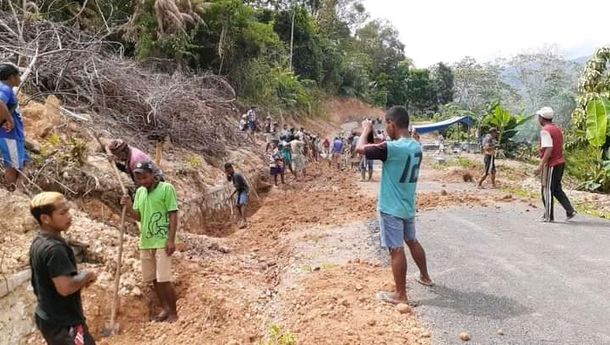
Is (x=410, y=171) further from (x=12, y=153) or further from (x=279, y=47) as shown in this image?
(x=279, y=47)

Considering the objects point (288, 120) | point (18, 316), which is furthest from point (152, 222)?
point (288, 120)

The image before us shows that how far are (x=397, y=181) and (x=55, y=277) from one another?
8.96ft

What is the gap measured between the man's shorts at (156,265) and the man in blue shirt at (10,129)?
1979mm

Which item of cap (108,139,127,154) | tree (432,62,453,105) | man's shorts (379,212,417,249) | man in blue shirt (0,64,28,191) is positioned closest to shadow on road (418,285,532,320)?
man's shorts (379,212,417,249)

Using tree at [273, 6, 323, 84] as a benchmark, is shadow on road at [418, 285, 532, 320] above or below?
below

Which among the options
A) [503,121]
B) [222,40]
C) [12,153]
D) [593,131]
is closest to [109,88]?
[12,153]

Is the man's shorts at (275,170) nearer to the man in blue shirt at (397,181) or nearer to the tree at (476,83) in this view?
the man in blue shirt at (397,181)

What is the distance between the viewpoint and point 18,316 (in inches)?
200

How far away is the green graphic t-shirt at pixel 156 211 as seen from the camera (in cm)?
516

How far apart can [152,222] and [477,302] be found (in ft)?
10.4

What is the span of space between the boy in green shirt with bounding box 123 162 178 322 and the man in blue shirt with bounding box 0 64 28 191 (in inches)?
64.6

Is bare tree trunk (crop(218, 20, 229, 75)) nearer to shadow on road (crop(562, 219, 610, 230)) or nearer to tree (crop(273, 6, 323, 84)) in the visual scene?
shadow on road (crop(562, 219, 610, 230))

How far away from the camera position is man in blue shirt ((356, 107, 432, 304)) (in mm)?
4484

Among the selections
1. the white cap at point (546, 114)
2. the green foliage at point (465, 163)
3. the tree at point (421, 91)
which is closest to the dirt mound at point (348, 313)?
the white cap at point (546, 114)
